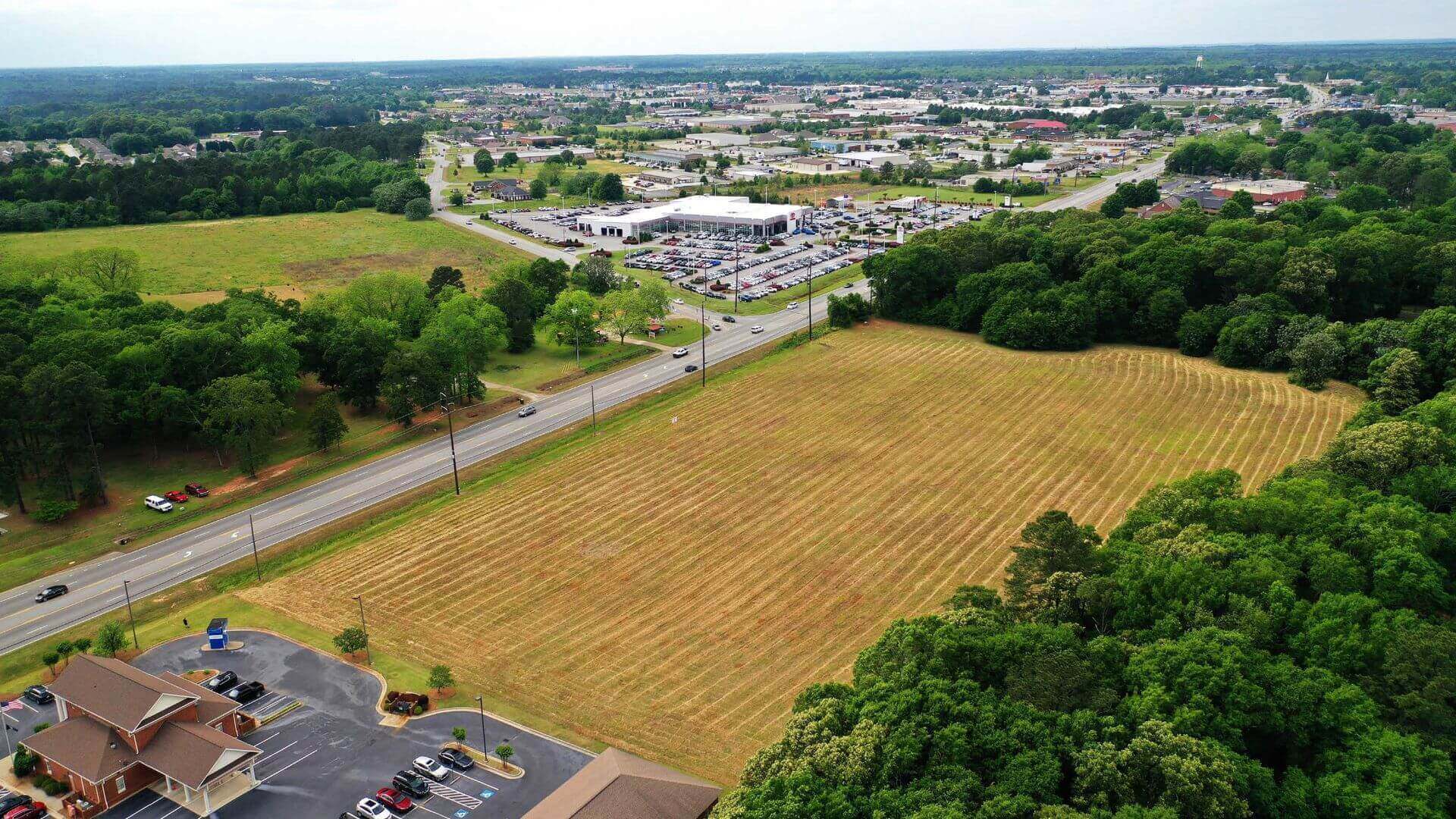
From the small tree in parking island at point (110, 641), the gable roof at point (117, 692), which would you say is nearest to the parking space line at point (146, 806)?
the gable roof at point (117, 692)

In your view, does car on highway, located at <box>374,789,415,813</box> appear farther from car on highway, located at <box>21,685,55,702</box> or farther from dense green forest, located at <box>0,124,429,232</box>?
dense green forest, located at <box>0,124,429,232</box>

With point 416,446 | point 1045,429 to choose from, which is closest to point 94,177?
point 416,446

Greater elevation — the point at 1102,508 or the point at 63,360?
the point at 63,360

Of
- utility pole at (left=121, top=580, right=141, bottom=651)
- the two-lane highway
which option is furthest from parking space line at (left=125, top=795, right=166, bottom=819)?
the two-lane highway

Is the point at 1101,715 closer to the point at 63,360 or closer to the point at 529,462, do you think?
the point at 529,462

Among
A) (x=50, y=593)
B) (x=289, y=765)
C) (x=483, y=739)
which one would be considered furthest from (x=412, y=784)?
(x=50, y=593)

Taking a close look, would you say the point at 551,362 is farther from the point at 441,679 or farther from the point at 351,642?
the point at 441,679

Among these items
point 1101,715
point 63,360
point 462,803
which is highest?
point 63,360
